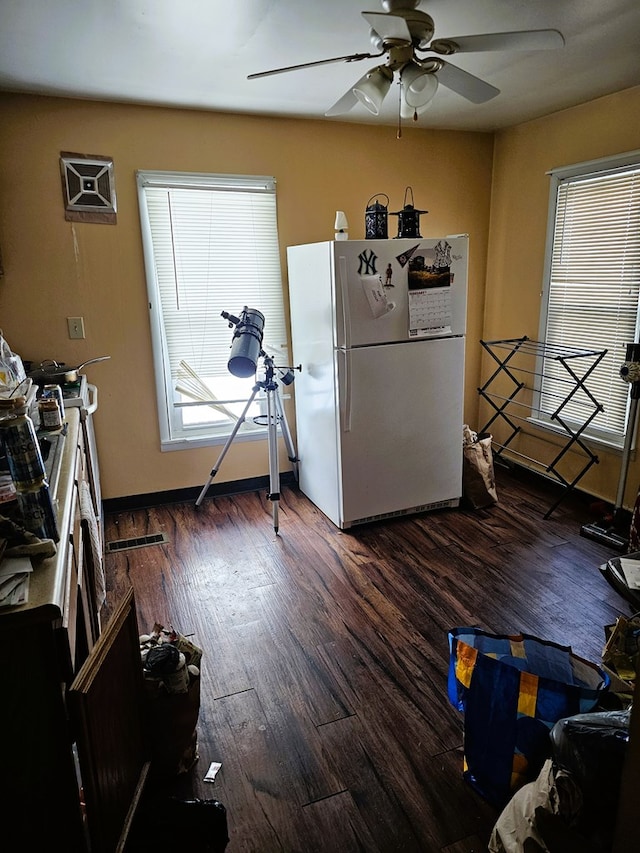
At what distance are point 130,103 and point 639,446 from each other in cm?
337

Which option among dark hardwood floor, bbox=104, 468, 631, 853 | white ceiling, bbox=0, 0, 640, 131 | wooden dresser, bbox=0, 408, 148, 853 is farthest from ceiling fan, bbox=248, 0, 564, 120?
dark hardwood floor, bbox=104, 468, 631, 853

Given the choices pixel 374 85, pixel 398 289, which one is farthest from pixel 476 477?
pixel 374 85

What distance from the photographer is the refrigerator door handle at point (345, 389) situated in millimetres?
2967

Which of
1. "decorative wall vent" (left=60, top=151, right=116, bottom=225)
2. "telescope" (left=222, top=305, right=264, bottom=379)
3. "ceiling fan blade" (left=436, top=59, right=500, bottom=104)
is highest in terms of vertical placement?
"ceiling fan blade" (left=436, top=59, right=500, bottom=104)

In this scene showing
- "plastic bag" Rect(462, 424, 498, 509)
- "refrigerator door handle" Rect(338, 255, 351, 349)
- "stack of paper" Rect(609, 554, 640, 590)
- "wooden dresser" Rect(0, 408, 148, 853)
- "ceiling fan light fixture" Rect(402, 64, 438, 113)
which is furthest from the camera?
"plastic bag" Rect(462, 424, 498, 509)

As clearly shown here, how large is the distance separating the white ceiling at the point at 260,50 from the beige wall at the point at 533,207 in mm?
176

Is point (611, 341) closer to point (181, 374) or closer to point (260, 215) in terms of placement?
point (260, 215)

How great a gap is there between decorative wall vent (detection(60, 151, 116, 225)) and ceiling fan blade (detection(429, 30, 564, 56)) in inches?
77.1

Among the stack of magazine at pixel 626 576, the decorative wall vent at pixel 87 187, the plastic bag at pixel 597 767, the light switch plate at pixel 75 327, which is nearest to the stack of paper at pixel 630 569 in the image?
the stack of magazine at pixel 626 576

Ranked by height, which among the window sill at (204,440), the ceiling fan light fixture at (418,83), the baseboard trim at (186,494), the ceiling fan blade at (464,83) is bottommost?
the baseboard trim at (186,494)

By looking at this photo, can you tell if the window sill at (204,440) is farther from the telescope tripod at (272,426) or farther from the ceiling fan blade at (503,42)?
the ceiling fan blade at (503,42)

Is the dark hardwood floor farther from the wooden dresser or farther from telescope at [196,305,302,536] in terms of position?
the wooden dresser

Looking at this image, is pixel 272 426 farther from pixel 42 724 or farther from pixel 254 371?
pixel 42 724

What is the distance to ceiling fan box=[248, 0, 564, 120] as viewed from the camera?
1.76 metres
